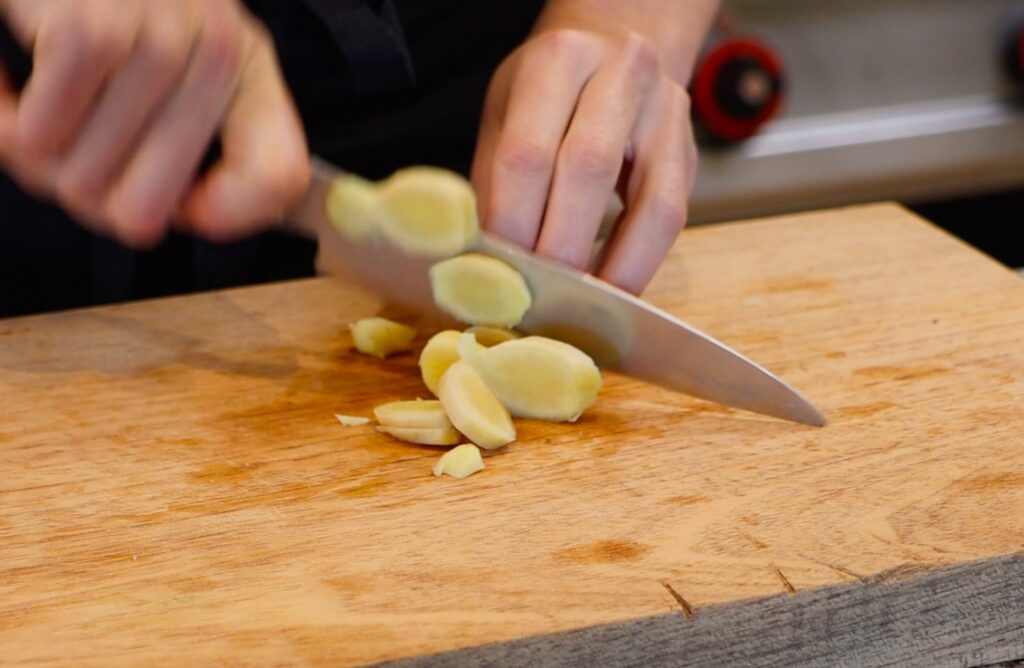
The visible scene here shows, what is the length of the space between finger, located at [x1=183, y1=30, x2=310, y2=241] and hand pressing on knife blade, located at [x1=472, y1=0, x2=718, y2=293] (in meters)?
0.20

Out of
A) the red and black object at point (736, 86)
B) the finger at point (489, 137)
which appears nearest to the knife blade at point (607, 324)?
the finger at point (489, 137)

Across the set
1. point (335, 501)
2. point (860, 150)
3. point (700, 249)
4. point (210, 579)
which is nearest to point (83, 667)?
point (210, 579)

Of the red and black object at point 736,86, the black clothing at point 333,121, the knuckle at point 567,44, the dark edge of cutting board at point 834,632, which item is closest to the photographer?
the dark edge of cutting board at point 834,632

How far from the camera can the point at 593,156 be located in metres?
0.96

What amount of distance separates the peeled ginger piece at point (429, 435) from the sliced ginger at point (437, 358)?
7cm

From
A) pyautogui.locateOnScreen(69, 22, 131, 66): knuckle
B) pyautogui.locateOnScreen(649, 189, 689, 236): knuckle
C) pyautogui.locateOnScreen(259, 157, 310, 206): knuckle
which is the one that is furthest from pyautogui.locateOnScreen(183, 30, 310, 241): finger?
pyautogui.locateOnScreen(649, 189, 689, 236): knuckle

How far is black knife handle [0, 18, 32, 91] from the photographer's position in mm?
991

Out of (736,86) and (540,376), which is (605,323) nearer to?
(540,376)

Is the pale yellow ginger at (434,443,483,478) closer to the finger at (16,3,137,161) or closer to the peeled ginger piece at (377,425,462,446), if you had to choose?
the peeled ginger piece at (377,425,462,446)

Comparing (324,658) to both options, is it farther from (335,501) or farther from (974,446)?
(974,446)

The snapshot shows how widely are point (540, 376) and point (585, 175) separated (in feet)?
0.58

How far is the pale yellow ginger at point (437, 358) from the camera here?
37.9 inches

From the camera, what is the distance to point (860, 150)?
66.9 inches

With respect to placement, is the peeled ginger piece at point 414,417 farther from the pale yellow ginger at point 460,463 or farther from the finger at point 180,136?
the finger at point 180,136
